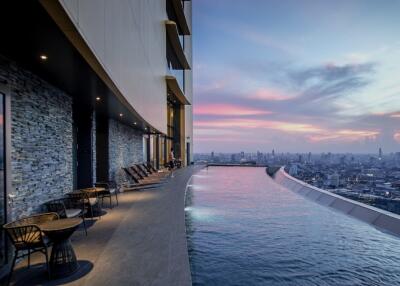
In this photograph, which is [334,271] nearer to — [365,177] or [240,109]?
[365,177]

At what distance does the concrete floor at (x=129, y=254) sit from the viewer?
322 cm

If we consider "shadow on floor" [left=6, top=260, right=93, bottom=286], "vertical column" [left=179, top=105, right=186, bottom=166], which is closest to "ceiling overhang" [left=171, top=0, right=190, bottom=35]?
"vertical column" [left=179, top=105, right=186, bottom=166]

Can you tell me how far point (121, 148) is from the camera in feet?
39.9

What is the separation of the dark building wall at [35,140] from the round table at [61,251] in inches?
41.5

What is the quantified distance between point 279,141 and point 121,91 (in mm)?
32776

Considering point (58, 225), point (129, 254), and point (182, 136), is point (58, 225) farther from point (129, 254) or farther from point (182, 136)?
point (182, 136)

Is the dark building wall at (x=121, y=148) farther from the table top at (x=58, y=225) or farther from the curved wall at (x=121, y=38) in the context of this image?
the table top at (x=58, y=225)

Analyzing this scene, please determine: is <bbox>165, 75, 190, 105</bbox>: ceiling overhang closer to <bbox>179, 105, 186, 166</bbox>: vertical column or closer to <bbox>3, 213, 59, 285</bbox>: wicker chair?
<bbox>179, 105, 186, 166</bbox>: vertical column

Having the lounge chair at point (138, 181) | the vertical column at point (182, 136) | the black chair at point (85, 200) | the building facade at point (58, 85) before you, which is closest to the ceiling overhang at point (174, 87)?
the vertical column at point (182, 136)

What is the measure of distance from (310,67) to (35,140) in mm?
18069

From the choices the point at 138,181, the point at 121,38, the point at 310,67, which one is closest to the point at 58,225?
the point at 121,38

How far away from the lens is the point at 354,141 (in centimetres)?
2622

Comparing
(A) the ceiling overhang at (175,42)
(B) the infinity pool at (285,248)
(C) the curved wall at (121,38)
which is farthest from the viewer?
(A) the ceiling overhang at (175,42)

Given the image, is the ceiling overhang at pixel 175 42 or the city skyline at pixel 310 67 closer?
the city skyline at pixel 310 67
